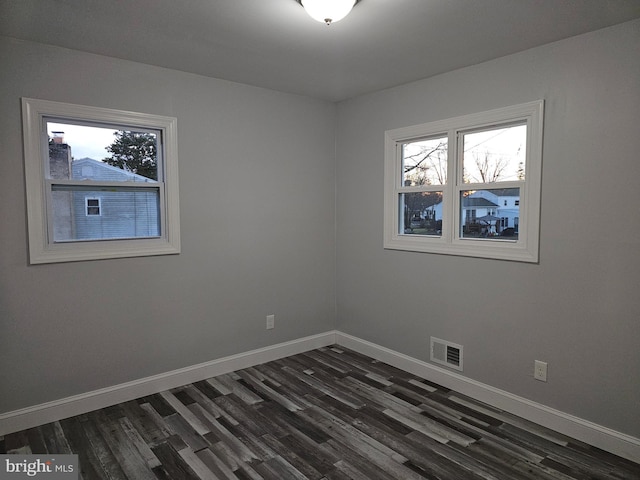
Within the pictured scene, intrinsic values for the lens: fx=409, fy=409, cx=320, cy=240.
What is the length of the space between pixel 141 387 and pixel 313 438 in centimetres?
147

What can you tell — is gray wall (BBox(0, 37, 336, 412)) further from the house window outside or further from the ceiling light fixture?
the ceiling light fixture

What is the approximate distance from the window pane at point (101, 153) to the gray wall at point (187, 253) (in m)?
0.21

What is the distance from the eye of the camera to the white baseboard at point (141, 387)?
2.75 m

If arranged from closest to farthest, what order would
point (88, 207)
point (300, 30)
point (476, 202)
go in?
point (300, 30), point (88, 207), point (476, 202)

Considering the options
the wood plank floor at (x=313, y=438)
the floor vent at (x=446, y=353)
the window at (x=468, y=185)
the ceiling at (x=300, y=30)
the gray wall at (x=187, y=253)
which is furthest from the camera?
the floor vent at (x=446, y=353)

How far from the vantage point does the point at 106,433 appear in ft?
8.84

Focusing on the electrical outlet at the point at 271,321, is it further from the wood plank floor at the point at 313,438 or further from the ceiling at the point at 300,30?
the ceiling at the point at 300,30

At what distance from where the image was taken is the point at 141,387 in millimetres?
3211

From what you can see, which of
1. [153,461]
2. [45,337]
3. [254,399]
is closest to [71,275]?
[45,337]

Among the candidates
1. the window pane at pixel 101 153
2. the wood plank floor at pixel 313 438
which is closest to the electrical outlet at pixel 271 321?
the wood plank floor at pixel 313 438

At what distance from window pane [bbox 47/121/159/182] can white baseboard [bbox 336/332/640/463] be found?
268 centimetres

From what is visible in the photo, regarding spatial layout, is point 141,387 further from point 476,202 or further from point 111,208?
point 476,202

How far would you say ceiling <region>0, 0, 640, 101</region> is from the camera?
2.21 m

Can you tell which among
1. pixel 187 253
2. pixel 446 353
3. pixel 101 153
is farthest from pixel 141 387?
pixel 446 353
